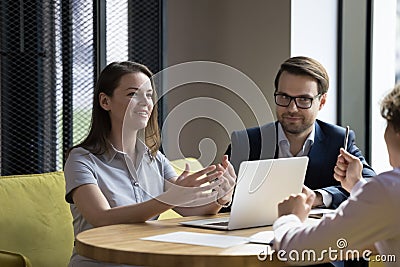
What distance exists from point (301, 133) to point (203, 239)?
2.92 ft

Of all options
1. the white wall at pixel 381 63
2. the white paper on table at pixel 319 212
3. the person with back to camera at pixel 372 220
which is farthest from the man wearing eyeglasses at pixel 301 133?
the white wall at pixel 381 63

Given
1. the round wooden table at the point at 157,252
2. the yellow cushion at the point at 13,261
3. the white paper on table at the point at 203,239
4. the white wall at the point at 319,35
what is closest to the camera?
the round wooden table at the point at 157,252

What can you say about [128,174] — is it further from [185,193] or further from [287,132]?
[287,132]

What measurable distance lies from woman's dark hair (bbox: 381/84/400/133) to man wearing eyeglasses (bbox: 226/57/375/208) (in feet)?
3.59

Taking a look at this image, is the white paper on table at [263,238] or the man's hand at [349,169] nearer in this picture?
the white paper on table at [263,238]

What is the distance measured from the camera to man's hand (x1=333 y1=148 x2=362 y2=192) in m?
2.29

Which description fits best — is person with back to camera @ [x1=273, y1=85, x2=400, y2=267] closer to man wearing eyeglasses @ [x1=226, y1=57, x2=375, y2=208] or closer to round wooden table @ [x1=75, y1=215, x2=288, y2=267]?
round wooden table @ [x1=75, y1=215, x2=288, y2=267]

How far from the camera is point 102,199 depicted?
7.89 ft

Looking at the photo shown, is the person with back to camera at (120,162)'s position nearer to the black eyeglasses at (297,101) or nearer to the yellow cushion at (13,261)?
the yellow cushion at (13,261)

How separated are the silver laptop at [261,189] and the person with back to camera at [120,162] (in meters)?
0.18

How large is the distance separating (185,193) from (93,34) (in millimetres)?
1550

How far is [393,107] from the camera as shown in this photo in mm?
Result: 1652

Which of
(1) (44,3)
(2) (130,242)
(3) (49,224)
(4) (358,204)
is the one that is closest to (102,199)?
(2) (130,242)

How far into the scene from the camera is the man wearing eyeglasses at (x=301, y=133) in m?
2.78
